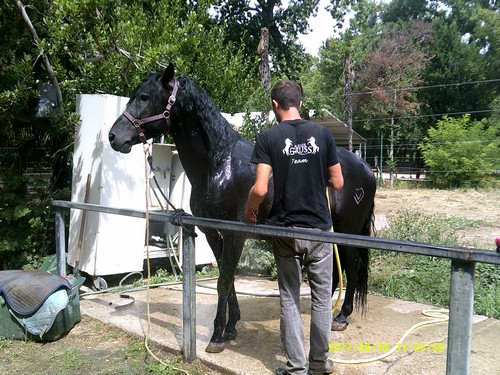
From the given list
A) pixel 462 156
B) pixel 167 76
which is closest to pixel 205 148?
pixel 167 76

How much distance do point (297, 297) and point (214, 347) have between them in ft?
3.30

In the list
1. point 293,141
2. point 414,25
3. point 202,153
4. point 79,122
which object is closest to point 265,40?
point 79,122

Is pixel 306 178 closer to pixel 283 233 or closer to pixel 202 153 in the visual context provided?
pixel 283 233

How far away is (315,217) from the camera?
2635 mm

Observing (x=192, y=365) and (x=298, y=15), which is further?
(x=298, y=15)

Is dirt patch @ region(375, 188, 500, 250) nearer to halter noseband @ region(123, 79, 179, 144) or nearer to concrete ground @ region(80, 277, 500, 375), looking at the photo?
concrete ground @ region(80, 277, 500, 375)

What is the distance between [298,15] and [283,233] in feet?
67.0

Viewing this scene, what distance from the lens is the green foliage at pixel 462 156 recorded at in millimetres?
21438

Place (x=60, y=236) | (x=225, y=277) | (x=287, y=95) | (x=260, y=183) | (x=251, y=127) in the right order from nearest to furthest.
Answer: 1. (x=260, y=183)
2. (x=287, y=95)
3. (x=225, y=277)
4. (x=60, y=236)
5. (x=251, y=127)

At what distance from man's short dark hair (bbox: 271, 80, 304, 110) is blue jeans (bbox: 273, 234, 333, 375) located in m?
0.88

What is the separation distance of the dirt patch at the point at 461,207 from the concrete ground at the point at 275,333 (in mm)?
4007

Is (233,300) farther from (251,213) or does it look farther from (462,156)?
(462,156)

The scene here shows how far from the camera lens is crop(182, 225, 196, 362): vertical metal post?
10.5 feet
